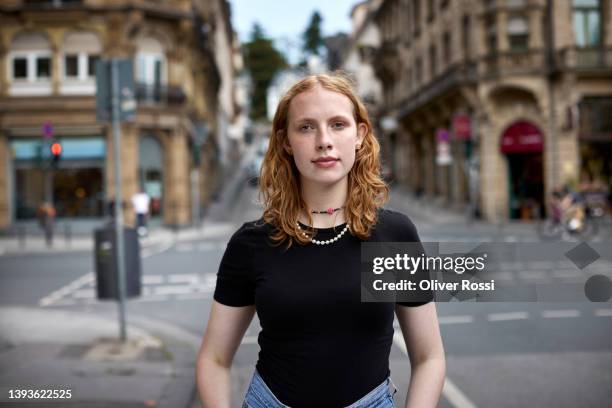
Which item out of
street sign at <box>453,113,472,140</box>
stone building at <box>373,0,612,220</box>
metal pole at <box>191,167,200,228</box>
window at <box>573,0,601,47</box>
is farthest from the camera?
street sign at <box>453,113,472,140</box>

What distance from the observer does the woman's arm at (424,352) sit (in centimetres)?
191

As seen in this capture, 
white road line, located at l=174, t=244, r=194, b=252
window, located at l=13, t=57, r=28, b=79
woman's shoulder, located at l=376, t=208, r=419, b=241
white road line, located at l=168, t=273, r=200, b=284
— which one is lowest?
white road line, located at l=174, t=244, r=194, b=252

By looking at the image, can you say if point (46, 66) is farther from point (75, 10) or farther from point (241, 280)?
point (241, 280)

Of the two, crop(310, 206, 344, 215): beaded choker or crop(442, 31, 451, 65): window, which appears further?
crop(442, 31, 451, 65): window

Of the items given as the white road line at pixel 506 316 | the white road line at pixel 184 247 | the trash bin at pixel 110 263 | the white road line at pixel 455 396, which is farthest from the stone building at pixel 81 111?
the white road line at pixel 455 396

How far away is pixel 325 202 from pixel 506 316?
268 inches

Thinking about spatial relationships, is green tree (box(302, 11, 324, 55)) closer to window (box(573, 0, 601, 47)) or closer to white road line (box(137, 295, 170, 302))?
window (box(573, 0, 601, 47))

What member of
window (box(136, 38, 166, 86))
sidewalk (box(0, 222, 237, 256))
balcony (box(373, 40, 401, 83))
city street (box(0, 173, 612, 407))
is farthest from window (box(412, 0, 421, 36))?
city street (box(0, 173, 612, 407))

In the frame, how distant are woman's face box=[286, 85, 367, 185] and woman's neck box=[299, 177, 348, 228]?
0.04 meters

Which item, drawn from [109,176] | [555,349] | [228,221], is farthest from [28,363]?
[228,221]

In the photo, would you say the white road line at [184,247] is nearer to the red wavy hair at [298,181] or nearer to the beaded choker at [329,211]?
the red wavy hair at [298,181]

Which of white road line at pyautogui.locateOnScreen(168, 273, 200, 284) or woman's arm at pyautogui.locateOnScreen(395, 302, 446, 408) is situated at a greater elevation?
woman's arm at pyautogui.locateOnScreen(395, 302, 446, 408)

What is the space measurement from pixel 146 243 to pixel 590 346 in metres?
18.5

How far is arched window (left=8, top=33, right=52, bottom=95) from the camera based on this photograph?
28469 mm
